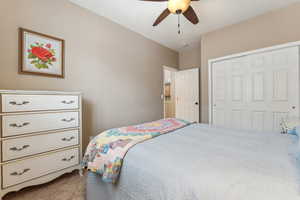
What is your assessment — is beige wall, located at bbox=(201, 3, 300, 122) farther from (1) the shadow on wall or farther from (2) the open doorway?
(1) the shadow on wall

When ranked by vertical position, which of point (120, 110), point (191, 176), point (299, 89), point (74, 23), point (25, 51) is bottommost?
point (191, 176)

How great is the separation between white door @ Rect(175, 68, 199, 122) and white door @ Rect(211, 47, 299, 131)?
783 mm

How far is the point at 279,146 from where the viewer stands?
1050 millimetres

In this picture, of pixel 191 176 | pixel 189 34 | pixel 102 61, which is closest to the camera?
pixel 191 176

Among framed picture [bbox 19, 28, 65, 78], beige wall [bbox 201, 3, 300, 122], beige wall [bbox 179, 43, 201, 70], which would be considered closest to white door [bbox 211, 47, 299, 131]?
beige wall [bbox 201, 3, 300, 122]

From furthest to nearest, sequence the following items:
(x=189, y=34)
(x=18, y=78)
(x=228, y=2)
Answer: (x=189, y=34) < (x=228, y=2) < (x=18, y=78)

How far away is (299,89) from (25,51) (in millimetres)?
4117

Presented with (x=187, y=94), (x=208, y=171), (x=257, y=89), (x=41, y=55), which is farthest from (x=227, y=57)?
(x=41, y=55)

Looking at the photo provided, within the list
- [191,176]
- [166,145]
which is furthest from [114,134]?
[191,176]

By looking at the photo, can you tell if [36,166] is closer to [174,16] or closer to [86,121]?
[86,121]

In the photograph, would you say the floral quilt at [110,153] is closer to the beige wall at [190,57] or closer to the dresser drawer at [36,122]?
the dresser drawer at [36,122]

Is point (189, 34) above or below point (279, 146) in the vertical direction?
above

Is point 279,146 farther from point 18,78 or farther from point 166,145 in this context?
point 18,78

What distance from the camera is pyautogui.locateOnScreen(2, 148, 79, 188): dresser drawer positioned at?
1366 mm
